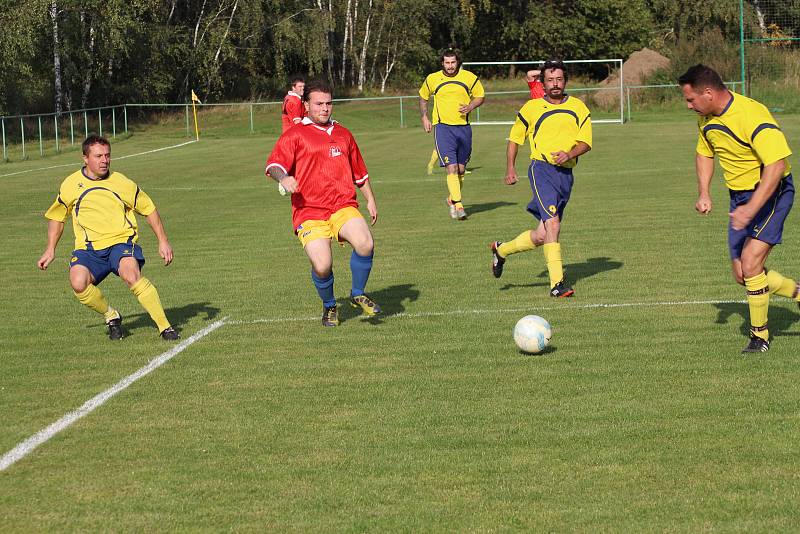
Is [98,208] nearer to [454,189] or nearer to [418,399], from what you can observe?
[418,399]

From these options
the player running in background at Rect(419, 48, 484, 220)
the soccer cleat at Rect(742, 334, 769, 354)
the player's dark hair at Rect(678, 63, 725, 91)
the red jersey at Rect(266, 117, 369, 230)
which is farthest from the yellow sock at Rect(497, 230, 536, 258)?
the player running in background at Rect(419, 48, 484, 220)

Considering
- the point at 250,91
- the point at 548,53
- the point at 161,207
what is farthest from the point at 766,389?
the point at 548,53

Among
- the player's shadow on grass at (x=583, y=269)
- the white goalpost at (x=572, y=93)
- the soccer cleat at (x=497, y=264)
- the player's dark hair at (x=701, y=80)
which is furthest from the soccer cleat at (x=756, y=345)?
the white goalpost at (x=572, y=93)

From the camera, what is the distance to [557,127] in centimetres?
1150

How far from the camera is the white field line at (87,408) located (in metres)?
6.69

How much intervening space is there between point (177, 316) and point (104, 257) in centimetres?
121

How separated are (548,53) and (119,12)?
94.3ft

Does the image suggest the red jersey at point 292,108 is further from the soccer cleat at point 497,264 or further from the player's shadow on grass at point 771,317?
the player's shadow on grass at point 771,317

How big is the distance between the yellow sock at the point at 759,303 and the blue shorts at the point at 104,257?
483cm

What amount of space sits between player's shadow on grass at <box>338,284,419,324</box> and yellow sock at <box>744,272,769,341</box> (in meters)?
3.22

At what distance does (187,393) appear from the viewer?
799 centimetres

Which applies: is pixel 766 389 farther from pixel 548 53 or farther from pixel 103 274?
pixel 548 53

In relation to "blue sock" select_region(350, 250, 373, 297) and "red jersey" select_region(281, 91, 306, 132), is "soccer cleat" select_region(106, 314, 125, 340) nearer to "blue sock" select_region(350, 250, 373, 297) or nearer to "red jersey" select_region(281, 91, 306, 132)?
"blue sock" select_region(350, 250, 373, 297)

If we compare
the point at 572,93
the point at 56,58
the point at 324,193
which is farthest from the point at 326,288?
the point at 572,93
